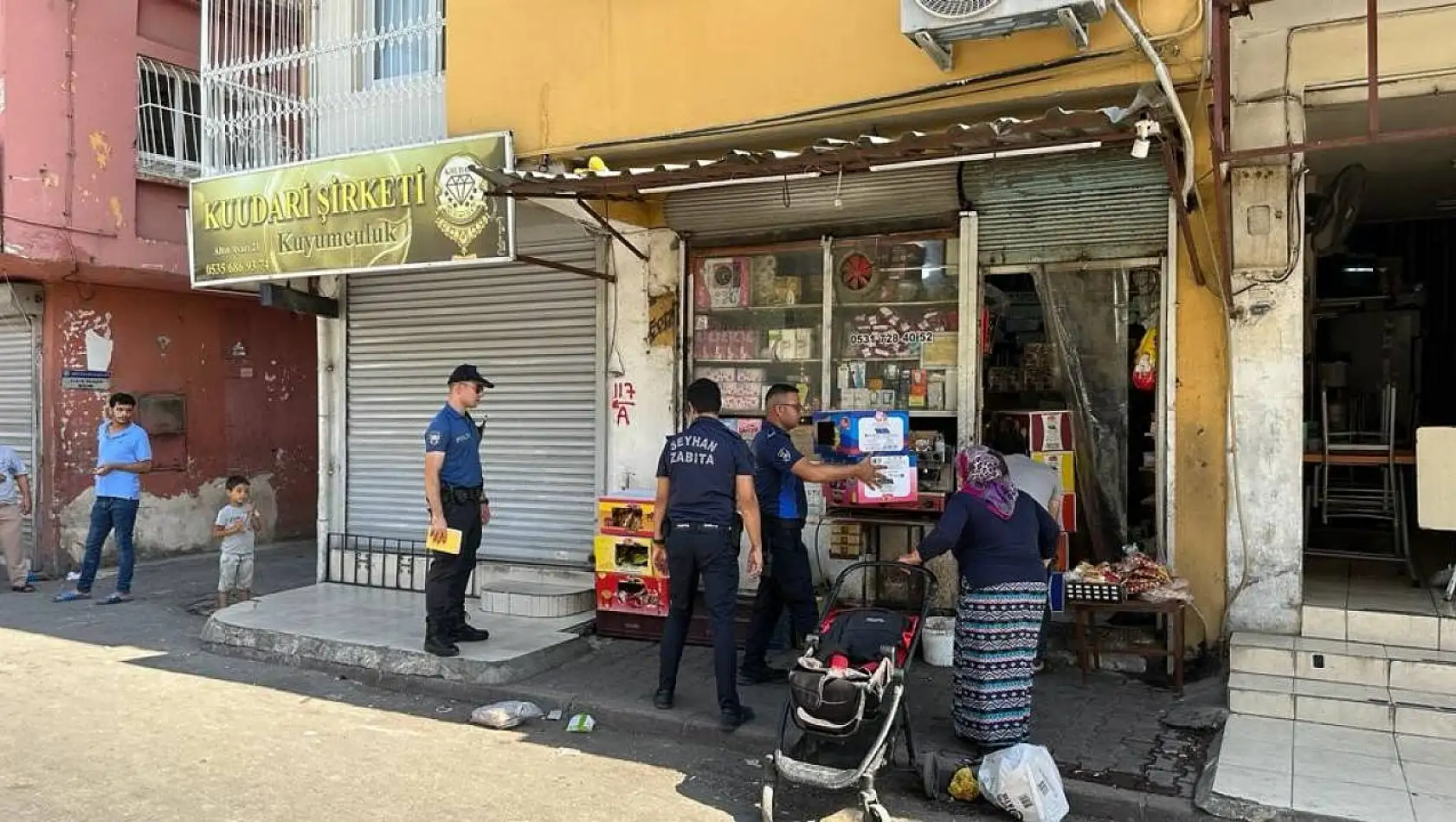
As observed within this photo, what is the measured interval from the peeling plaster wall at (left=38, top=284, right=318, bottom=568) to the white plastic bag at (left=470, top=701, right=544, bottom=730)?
8.16m

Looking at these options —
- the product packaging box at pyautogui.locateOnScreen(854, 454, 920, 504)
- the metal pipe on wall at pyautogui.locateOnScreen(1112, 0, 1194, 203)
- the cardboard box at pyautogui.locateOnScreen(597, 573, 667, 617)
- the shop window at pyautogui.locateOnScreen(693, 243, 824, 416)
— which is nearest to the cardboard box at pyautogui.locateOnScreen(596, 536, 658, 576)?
the cardboard box at pyautogui.locateOnScreen(597, 573, 667, 617)

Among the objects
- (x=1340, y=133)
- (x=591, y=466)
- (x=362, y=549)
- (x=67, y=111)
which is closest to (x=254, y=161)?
(x=67, y=111)

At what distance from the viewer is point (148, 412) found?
12062 mm

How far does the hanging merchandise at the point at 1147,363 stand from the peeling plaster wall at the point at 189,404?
447 inches

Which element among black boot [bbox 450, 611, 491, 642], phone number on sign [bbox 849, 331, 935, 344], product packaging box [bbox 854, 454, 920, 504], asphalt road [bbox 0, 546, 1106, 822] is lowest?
asphalt road [bbox 0, 546, 1106, 822]

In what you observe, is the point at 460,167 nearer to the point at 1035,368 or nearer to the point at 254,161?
the point at 254,161

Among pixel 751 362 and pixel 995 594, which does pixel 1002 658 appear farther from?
pixel 751 362

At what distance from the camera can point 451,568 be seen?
272 inches

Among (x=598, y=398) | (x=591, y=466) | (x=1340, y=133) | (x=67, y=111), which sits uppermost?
(x=67, y=111)

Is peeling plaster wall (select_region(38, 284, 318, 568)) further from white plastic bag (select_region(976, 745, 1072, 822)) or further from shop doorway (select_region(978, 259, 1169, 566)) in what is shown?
white plastic bag (select_region(976, 745, 1072, 822))

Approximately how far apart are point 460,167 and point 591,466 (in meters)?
2.82

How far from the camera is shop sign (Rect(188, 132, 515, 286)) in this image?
7.62m

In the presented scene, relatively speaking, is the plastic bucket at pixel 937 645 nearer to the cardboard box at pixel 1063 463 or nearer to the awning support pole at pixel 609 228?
the cardboard box at pixel 1063 463

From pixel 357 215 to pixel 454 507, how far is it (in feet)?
9.86
